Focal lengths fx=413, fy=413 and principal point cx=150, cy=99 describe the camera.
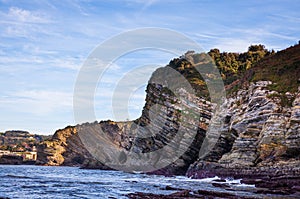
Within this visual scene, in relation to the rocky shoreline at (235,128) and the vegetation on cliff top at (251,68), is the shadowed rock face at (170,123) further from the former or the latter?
the vegetation on cliff top at (251,68)

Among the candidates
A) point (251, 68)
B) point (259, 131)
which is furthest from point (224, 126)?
point (251, 68)

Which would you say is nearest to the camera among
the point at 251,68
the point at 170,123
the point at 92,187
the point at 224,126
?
the point at 92,187

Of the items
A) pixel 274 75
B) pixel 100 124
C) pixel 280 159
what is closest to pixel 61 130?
pixel 100 124

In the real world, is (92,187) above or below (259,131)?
below

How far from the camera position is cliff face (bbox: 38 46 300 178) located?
47.8 meters

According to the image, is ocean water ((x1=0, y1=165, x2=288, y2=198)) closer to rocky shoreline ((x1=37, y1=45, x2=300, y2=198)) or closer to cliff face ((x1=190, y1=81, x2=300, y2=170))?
rocky shoreline ((x1=37, y1=45, x2=300, y2=198))

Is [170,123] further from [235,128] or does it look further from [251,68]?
[235,128]

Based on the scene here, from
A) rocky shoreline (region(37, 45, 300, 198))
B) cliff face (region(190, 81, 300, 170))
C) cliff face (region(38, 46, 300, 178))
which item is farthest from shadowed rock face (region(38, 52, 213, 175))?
cliff face (region(190, 81, 300, 170))

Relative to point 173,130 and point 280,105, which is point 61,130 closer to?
point 173,130

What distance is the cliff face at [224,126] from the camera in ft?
157

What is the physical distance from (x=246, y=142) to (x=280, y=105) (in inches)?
260

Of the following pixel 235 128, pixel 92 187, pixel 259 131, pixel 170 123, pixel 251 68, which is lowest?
pixel 92 187

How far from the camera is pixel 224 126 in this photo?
65.3 meters

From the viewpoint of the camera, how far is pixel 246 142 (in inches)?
2088
